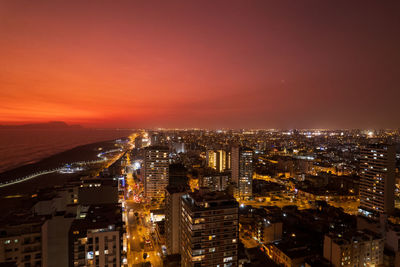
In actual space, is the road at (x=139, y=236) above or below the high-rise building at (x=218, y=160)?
below

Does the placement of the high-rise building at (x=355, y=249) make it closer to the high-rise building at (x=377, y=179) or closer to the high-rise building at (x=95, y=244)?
the high-rise building at (x=377, y=179)

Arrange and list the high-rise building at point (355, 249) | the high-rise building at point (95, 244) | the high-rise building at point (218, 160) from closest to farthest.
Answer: the high-rise building at point (95, 244) < the high-rise building at point (355, 249) < the high-rise building at point (218, 160)

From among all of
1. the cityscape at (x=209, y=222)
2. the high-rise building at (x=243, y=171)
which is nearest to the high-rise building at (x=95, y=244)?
the cityscape at (x=209, y=222)

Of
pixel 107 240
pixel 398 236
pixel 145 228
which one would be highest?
pixel 107 240

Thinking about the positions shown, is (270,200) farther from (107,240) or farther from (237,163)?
(107,240)

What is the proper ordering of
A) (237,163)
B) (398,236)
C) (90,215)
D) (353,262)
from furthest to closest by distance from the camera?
(237,163) → (398,236) → (353,262) → (90,215)

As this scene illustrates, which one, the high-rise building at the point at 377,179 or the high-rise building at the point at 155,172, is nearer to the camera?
the high-rise building at the point at 377,179

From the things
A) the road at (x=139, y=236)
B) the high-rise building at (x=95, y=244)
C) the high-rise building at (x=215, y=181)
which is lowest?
the road at (x=139, y=236)

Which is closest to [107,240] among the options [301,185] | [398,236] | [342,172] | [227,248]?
[227,248]
